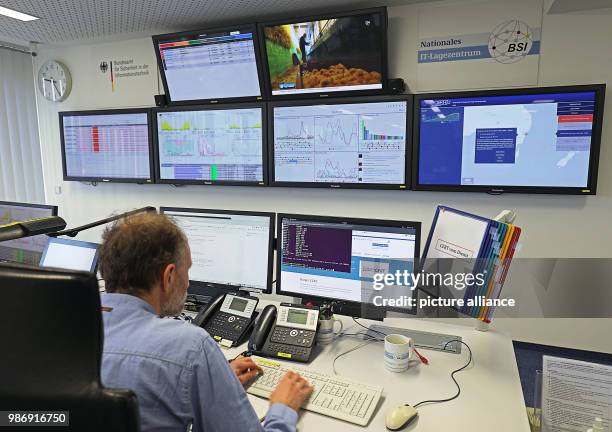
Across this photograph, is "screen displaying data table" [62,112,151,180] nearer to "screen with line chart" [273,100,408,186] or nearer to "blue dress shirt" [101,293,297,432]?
"screen with line chart" [273,100,408,186]

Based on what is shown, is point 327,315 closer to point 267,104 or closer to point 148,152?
point 267,104

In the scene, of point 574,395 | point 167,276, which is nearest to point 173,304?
point 167,276

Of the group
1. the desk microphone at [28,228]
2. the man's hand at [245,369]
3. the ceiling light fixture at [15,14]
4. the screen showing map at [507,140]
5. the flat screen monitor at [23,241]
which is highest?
the ceiling light fixture at [15,14]

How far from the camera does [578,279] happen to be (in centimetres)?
280

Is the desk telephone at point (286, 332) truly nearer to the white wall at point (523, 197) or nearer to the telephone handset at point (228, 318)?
the telephone handset at point (228, 318)

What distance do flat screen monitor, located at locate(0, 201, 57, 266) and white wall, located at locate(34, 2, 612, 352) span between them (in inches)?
60.9

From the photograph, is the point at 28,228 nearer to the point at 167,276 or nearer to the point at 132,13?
the point at 167,276

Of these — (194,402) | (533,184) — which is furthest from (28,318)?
(533,184)

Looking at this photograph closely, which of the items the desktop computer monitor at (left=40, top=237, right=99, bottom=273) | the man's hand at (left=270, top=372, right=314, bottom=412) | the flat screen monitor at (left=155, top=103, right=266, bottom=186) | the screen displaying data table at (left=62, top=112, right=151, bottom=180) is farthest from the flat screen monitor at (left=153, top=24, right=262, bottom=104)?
the man's hand at (left=270, top=372, right=314, bottom=412)

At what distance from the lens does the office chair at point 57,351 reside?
548 millimetres

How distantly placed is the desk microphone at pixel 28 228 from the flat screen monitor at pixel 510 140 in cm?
223

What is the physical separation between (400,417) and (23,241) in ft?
7.05

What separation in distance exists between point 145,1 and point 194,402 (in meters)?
2.84

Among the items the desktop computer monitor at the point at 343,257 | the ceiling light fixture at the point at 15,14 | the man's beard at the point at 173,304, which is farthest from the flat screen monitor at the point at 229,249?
the ceiling light fixture at the point at 15,14
